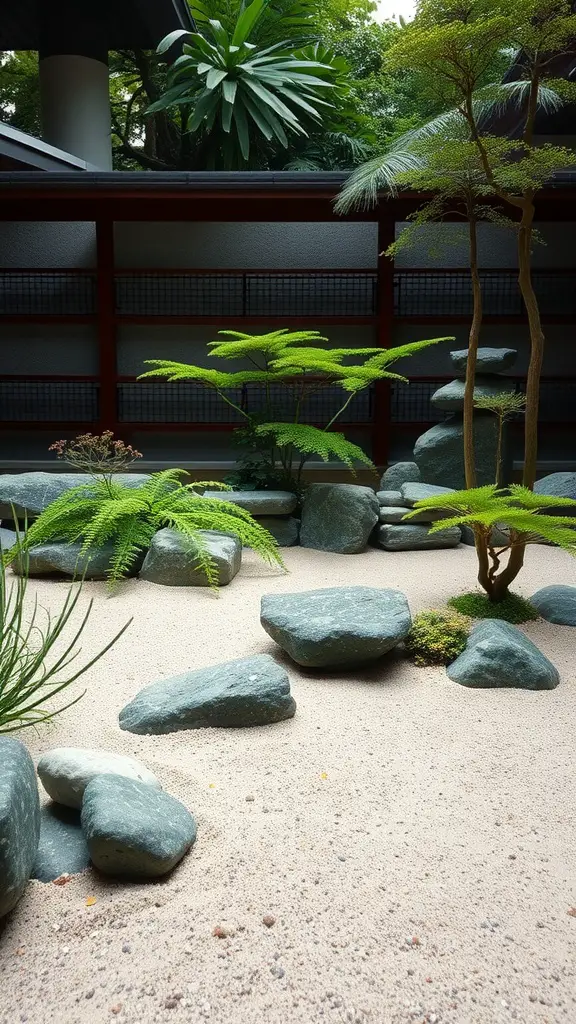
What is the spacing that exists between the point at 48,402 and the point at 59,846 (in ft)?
21.7

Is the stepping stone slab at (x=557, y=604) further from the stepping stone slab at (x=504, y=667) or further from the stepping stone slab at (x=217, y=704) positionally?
the stepping stone slab at (x=217, y=704)

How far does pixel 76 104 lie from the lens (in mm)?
8961

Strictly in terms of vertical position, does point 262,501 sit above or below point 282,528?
above

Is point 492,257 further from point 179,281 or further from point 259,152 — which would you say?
point 259,152

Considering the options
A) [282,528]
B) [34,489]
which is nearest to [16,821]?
[34,489]

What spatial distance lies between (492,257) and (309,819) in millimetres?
6960

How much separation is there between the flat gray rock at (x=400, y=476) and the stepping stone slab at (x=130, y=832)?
4.66 m

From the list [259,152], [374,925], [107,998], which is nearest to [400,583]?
[374,925]

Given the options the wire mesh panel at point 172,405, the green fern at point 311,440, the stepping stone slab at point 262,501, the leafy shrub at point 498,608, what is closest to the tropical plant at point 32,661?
the stepping stone slab at point 262,501

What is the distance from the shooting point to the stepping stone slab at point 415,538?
523cm

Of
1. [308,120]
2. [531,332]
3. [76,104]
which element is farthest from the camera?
[308,120]

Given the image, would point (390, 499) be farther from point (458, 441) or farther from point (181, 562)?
point (181, 562)

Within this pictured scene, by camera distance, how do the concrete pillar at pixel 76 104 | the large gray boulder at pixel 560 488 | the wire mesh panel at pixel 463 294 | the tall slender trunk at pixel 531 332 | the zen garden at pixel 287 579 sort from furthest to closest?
the concrete pillar at pixel 76 104 → the wire mesh panel at pixel 463 294 → the large gray boulder at pixel 560 488 → the tall slender trunk at pixel 531 332 → the zen garden at pixel 287 579

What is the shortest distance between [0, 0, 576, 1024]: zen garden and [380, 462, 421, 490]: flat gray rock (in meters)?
0.04
